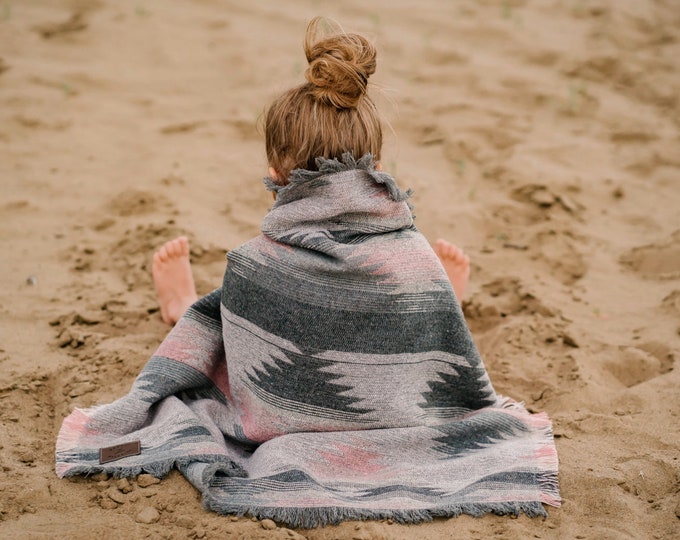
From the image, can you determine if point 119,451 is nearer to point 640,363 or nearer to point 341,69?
point 341,69

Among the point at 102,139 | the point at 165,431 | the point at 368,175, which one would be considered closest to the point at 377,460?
the point at 165,431

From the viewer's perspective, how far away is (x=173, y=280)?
2957 millimetres

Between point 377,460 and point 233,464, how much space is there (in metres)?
0.42

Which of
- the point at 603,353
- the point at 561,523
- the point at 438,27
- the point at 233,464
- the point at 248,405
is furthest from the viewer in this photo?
the point at 438,27

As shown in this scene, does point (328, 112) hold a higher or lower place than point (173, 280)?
higher

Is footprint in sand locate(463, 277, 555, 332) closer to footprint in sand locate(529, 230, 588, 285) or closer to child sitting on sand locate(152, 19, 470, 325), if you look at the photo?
footprint in sand locate(529, 230, 588, 285)

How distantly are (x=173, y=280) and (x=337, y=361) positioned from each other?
0.96 metres

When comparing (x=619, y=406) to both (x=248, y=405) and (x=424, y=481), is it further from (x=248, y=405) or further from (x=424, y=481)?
(x=248, y=405)

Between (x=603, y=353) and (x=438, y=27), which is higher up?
(x=438, y=27)

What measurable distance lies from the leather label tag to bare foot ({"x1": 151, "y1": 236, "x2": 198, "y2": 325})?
2.45ft

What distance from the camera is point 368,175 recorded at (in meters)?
2.29

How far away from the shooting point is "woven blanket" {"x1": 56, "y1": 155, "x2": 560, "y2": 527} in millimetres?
2207

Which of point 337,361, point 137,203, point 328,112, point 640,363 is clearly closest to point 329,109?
point 328,112

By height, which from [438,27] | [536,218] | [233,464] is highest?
[438,27]
